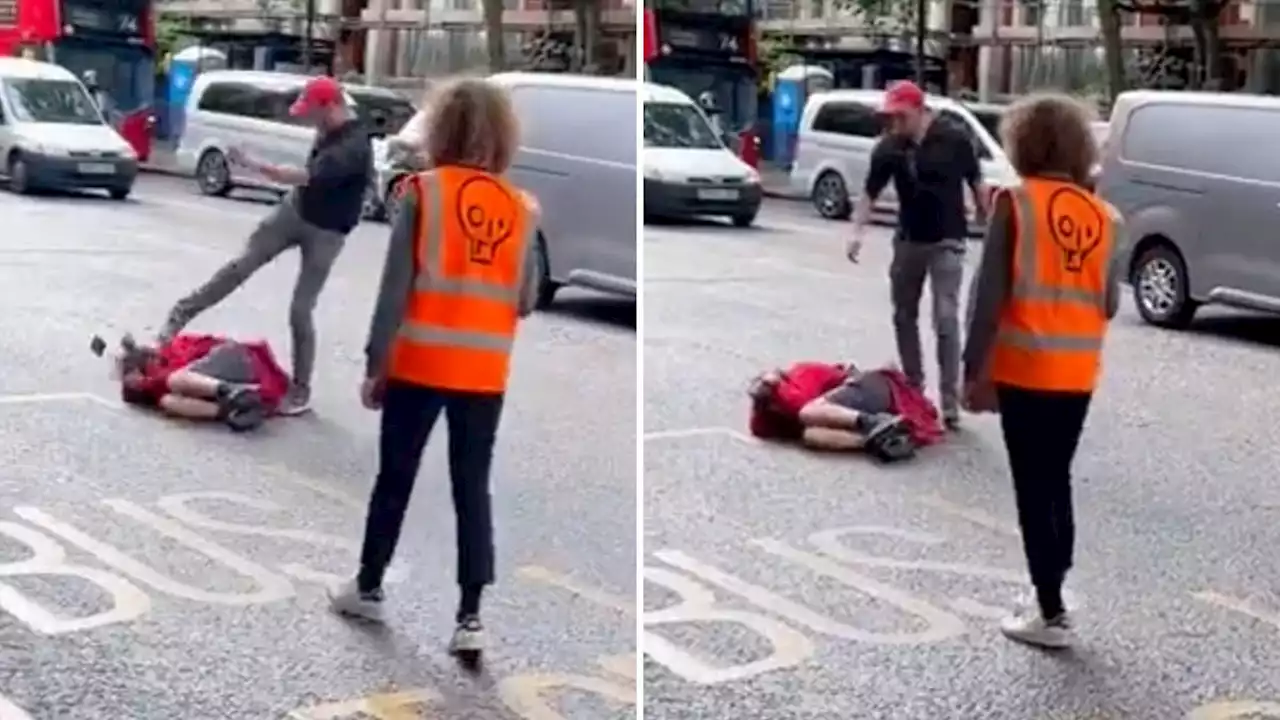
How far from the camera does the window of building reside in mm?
3141

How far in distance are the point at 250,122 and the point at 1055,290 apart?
1.22 m

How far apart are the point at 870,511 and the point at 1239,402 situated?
673mm

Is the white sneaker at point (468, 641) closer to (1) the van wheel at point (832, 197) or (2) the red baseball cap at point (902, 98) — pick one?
(1) the van wheel at point (832, 197)

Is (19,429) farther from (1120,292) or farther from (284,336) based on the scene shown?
(1120,292)

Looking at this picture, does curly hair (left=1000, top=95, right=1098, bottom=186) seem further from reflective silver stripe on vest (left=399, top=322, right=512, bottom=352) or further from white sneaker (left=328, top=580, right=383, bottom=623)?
white sneaker (left=328, top=580, right=383, bottom=623)

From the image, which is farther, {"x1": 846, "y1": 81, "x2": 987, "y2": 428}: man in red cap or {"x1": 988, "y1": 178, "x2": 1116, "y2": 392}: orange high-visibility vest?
{"x1": 846, "y1": 81, "x2": 987, "y2": 428}: man in red cap

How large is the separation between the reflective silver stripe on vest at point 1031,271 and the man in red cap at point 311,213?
3.12 feet

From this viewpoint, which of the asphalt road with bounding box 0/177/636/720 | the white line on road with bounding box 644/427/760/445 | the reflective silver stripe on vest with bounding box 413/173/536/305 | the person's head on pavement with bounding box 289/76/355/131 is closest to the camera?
the reflective silver stripe on vest with bounding box 413/173/536/305

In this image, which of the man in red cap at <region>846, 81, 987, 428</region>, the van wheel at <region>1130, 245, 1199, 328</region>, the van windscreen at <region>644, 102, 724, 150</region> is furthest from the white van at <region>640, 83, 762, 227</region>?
the van wheel at <region>1130, 245, 1199, 328</region>

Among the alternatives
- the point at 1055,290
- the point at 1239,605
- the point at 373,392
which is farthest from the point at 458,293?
the point at 1239,605

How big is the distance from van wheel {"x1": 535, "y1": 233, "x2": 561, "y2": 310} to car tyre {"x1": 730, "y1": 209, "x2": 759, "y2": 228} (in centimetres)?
31

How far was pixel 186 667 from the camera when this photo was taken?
286cm

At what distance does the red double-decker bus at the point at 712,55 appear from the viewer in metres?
3.10

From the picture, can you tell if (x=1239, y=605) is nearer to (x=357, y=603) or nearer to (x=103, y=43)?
(x=357, y=603)
